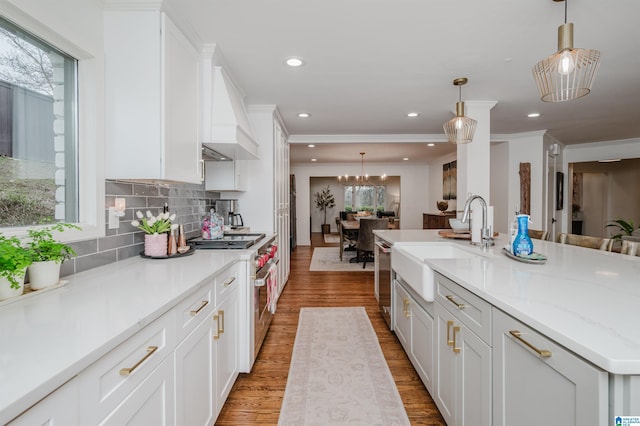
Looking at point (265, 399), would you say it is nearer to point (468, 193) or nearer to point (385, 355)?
point (385, 355)

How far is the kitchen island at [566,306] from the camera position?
0.71 m

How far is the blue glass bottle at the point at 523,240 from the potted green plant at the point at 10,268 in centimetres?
224

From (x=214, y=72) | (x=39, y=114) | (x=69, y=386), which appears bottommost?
(x=69, y=386)

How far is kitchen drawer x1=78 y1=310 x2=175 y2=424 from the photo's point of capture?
0.75 metres

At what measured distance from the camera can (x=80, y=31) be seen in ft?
5.09

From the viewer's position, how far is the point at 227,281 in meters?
1.86

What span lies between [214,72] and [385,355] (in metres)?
2.56

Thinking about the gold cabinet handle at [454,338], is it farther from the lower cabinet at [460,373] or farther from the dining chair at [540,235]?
the dining chair at [540,235]

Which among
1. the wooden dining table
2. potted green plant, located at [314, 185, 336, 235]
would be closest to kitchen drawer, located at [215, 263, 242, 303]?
the wooden dining table

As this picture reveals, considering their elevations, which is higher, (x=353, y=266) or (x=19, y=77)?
(x=19, y=77)

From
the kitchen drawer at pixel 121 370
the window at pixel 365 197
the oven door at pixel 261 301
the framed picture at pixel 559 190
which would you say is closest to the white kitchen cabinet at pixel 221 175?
the oven door at pixel 261 301

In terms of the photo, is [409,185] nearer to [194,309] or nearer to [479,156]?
[479,156]

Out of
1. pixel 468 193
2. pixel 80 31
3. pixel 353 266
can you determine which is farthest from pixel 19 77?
pixel 353 266

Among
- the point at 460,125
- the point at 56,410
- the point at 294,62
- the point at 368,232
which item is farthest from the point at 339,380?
the point at 368,232
